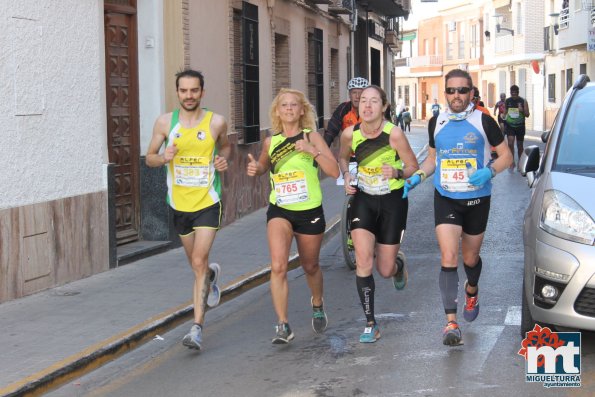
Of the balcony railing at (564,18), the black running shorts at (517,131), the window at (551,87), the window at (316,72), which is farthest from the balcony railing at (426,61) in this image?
the window at (316,72)

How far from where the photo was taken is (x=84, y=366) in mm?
7133

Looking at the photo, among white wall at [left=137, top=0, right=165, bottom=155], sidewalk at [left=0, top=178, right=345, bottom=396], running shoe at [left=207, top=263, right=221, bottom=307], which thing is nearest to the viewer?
sidewalk at [left=0, top=178, right=345, bottom=396]

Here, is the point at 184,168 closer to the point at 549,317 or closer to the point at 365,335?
the point at 365,335

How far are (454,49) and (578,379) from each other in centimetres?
7292

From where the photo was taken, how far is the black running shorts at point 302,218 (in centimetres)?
750

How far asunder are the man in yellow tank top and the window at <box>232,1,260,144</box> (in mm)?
8452

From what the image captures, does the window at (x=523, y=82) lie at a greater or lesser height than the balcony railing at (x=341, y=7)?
lesser

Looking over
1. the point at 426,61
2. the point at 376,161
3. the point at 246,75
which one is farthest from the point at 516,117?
the point at 426,61

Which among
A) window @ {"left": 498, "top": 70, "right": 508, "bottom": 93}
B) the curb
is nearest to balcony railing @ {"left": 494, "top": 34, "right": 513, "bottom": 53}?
window @ {"left": 498, "top": 70, "right": 508, "bottom": 93}

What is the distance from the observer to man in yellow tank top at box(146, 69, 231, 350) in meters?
7.66

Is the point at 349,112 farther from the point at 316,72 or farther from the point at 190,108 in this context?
the point at 316,72

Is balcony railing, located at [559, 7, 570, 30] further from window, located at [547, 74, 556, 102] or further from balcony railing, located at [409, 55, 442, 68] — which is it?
balcony railing, located at [409, 55, 442, 68]

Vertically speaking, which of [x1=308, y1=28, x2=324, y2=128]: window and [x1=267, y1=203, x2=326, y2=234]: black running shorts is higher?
[x1=308, y1=28, x2=324, y2=128]: window

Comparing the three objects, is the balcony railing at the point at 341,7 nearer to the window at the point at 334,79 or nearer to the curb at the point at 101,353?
the window at the point at 334,79
